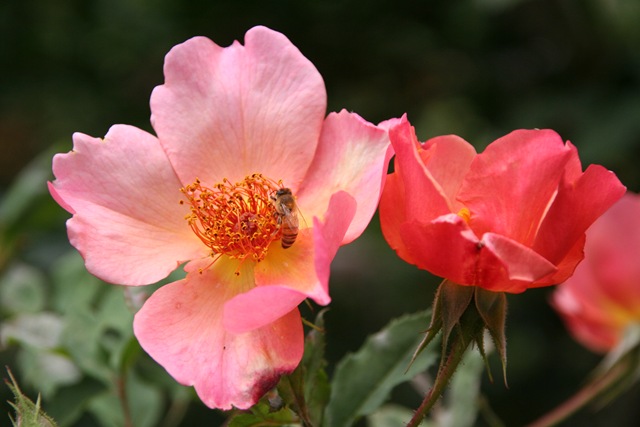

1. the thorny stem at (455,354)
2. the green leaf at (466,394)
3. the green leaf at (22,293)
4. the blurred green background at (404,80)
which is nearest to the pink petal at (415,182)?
the thorny stem at (455,354)

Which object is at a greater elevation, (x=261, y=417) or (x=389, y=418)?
(x=261, y=417)

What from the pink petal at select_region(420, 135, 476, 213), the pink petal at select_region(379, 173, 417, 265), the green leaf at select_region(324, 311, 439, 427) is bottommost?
the green leaf at select_region(324, 311, 439, 427)

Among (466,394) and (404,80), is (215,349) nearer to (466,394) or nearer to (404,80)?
(466,394)

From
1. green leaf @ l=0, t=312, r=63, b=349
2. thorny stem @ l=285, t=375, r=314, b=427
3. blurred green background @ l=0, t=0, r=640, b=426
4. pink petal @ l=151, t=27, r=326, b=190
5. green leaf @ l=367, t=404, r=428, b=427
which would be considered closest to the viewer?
thorny stem @ l=285, t=375, r=314, b=427

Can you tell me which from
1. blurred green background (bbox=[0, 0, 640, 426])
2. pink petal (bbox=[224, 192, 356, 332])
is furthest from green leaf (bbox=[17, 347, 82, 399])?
blurred green background (bbox=[0, 0, 640, 426])

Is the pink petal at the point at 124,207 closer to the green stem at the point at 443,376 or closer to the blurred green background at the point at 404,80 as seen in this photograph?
the green stem at the point at 443,376

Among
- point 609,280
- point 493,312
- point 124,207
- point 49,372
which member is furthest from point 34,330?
point 609,280

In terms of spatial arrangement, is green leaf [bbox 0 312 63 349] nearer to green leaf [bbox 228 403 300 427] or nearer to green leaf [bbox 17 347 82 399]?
green leaf [bbox 17 347 82 399]

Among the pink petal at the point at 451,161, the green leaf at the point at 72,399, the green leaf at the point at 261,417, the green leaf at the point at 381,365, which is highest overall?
the pink petal at the point at 451,161
